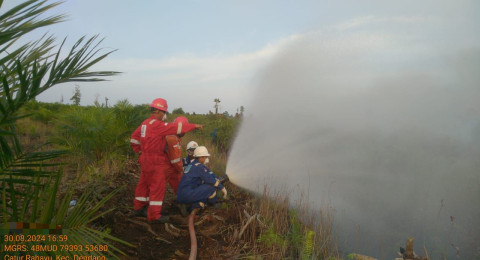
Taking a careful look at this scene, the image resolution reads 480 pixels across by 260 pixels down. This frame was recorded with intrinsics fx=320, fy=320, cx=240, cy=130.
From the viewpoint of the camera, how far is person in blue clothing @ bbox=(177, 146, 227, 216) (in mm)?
6125

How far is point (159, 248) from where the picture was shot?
16.2 ft

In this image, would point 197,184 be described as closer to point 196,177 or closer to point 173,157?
point 196,177

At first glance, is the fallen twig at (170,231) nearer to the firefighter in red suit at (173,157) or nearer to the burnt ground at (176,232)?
the burnt ground at (176,232)

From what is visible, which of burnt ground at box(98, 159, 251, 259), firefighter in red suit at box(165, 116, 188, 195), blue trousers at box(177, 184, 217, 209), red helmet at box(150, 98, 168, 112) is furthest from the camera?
firefighter in red suit at box(165, 116, 188, 195)

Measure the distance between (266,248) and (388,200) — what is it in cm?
706

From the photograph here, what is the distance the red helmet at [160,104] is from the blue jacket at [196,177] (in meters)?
1.20

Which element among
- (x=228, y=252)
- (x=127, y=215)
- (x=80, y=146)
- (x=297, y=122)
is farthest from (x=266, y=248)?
(x=80, y=146)

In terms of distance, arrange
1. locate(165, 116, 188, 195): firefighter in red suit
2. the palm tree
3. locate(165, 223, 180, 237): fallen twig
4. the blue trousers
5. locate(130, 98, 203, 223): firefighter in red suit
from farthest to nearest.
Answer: locate(165, 116, 188, 195): firefighter in red suit
the blue trousers
locate(130, 98, 203, 223): firefighter in red suit
locate(165, 223, 180, 237): fallen twig
the palm tree

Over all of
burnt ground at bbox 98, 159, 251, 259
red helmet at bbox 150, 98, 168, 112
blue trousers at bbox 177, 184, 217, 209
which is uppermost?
red helmet at bbox 150, 98, 168, 112

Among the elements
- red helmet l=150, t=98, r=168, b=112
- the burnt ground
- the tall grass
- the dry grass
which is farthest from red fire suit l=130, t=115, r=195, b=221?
the tall grass

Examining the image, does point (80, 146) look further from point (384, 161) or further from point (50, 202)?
point (384, 161)

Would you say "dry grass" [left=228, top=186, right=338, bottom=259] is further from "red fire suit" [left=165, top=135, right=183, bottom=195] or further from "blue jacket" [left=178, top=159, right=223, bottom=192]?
"red fire suit" [left=165, top=135, right=183, bottom=195]

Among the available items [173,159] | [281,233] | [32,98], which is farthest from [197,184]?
[32,98]

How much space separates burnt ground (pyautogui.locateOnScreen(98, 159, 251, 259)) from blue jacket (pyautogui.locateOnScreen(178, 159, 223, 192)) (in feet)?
1.98
